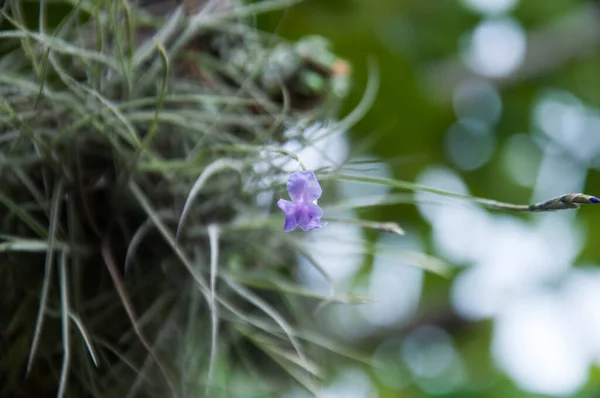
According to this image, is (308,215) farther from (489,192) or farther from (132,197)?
(489,192)

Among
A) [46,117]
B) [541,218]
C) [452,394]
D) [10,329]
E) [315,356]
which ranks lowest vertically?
[452,394]

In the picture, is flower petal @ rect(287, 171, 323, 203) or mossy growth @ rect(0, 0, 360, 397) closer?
flower petal @ rect(287, 171, 323, 203)

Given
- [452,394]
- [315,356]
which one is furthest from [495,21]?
[315,356]

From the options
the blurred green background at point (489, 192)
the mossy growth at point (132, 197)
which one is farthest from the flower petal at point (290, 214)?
the blurred green background at point (489, 192)

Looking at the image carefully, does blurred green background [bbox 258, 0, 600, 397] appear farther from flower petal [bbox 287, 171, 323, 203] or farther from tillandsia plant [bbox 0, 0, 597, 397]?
flower petal [bbox 287, 171, 323, 203]

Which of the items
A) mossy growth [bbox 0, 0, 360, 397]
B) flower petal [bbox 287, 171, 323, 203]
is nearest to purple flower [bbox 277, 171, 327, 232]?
flower petal [bbox 287, 171, 323, 203]

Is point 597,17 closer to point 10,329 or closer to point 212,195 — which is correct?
point 212,195

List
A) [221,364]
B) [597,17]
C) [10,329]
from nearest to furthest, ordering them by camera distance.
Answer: [10,329] → [221,364] → [597,17]
